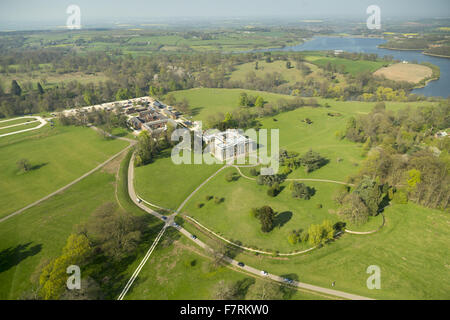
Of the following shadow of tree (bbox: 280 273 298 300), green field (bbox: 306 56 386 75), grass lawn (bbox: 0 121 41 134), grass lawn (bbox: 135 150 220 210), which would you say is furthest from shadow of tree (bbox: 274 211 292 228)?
green field (bbox: 306 56 386 75)

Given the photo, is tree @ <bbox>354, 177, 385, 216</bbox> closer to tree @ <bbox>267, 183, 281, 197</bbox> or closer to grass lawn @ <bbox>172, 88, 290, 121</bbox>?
tree @ <bbox>267, 183, 281, 197</bbox>

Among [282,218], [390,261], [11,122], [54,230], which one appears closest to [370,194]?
[390,261]

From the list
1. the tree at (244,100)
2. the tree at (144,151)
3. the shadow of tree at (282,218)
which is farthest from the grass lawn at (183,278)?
the tree at (244,100)

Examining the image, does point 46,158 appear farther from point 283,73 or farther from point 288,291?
point 283,73

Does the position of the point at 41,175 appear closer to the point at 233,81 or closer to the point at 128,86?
the point at 128,86

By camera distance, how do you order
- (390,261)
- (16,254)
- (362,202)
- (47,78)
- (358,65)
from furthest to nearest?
(358,65), (47,78), (362,202), (16,254), (390,261)
